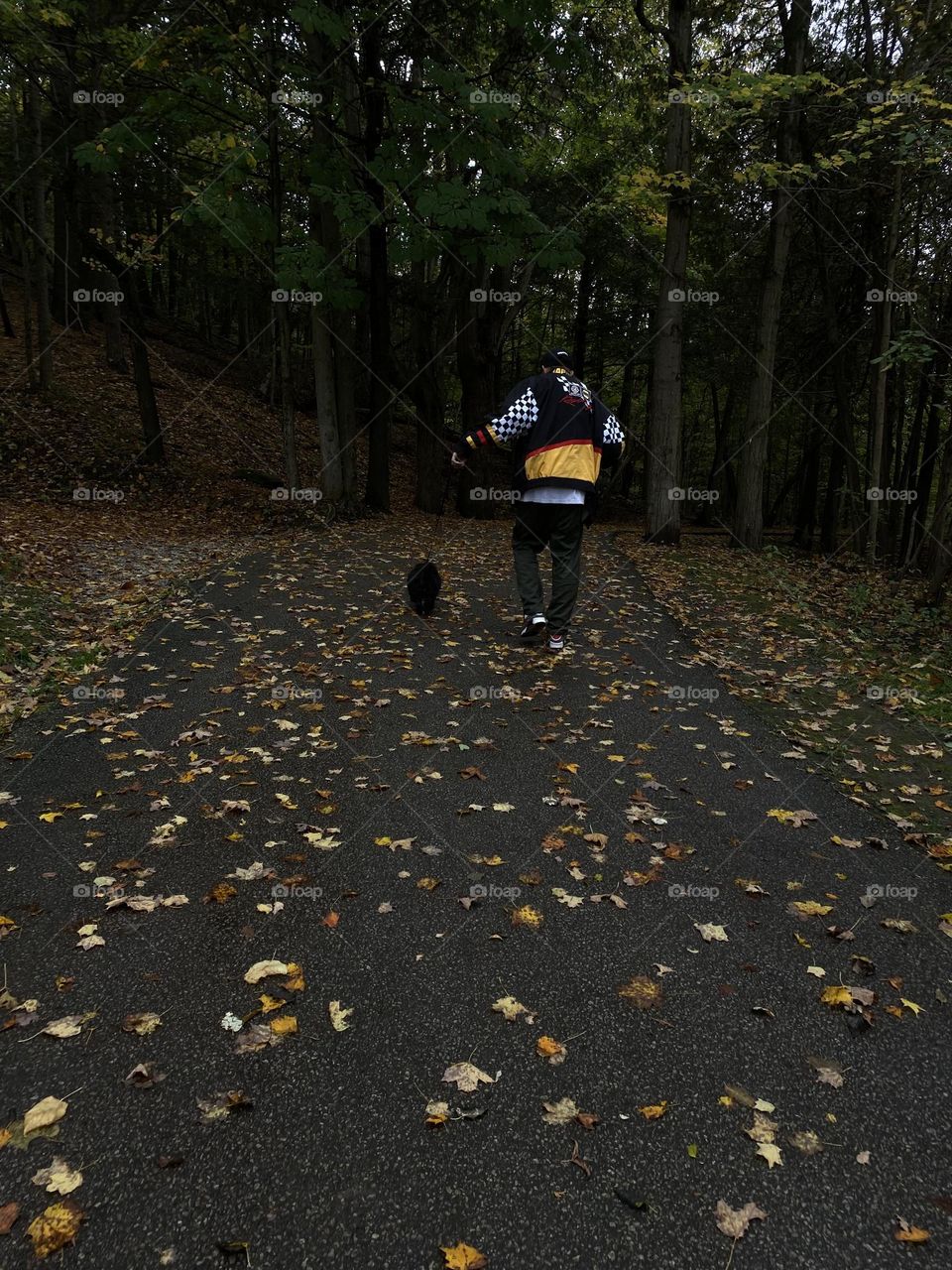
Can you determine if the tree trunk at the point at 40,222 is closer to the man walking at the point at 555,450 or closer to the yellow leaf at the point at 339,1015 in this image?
the man walking at the point at 555,450

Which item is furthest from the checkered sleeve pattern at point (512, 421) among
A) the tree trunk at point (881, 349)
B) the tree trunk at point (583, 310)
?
the tree trunk at point (583, 310)

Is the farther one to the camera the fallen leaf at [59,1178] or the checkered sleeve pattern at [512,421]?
the checkered sleeve pattern at [512,421]

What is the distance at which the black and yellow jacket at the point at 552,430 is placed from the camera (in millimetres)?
6965

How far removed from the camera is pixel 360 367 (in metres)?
22.7

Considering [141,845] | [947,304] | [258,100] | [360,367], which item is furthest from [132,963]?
[360,367]

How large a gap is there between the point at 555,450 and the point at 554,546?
876mm

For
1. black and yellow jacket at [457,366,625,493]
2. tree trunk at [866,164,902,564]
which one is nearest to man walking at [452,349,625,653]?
black and yellow jacket at [457,366,625,493]

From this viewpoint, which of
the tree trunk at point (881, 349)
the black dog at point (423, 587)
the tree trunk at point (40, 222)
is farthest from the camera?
the tree trunk at point (40, 222)

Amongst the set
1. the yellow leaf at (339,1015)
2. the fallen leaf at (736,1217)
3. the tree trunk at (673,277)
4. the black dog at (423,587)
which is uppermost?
the tree trunk at (673,277)

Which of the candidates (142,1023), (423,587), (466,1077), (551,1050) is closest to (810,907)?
(551,1050)

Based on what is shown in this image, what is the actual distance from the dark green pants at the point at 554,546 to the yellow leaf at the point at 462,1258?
5.63 meters

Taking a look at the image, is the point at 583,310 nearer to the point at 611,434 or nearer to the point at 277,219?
the point at 277,219

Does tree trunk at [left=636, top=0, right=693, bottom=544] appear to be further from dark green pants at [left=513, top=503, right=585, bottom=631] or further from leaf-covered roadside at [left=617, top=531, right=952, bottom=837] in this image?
dark green pants at [left=513, top=503, right=585, bottom=631]

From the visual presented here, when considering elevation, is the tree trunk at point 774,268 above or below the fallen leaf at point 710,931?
above
